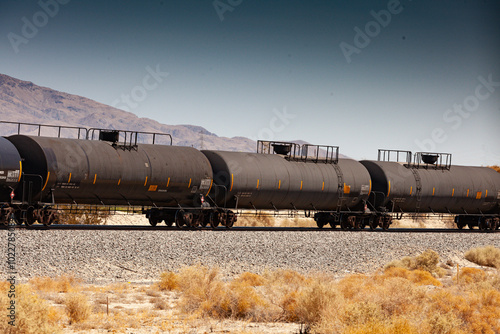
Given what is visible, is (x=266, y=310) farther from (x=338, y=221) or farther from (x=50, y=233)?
(x=338, y=221)

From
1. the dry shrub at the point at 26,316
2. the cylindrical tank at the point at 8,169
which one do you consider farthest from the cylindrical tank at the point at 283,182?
the dry shrub at the point at 26,316

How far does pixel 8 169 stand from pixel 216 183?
872 cm

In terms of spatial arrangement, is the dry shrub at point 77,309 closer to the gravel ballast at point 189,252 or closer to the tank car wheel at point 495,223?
the gravel ballast at point 189,252

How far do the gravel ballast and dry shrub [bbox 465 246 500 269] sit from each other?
394 mm

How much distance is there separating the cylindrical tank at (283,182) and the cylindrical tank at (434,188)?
4.30ft

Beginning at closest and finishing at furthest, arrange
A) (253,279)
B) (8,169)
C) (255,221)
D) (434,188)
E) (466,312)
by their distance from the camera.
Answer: (466,312), (253,279), (8,169), (434,188), (255,221)

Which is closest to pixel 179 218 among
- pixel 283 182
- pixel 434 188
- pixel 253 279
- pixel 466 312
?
pixel 283 182

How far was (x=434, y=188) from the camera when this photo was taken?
107 ft

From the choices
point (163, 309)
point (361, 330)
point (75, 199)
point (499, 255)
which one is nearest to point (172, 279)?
point (163, 309)

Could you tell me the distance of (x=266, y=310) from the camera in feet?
39.2

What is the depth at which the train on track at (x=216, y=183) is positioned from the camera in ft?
71.7

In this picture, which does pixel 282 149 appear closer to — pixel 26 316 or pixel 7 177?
pixel 7 177

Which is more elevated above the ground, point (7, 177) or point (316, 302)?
point (7, 177)

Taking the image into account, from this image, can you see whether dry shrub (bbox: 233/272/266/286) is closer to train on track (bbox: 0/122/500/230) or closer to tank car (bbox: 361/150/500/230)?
train on track (bbox: 0/122/500/230)
